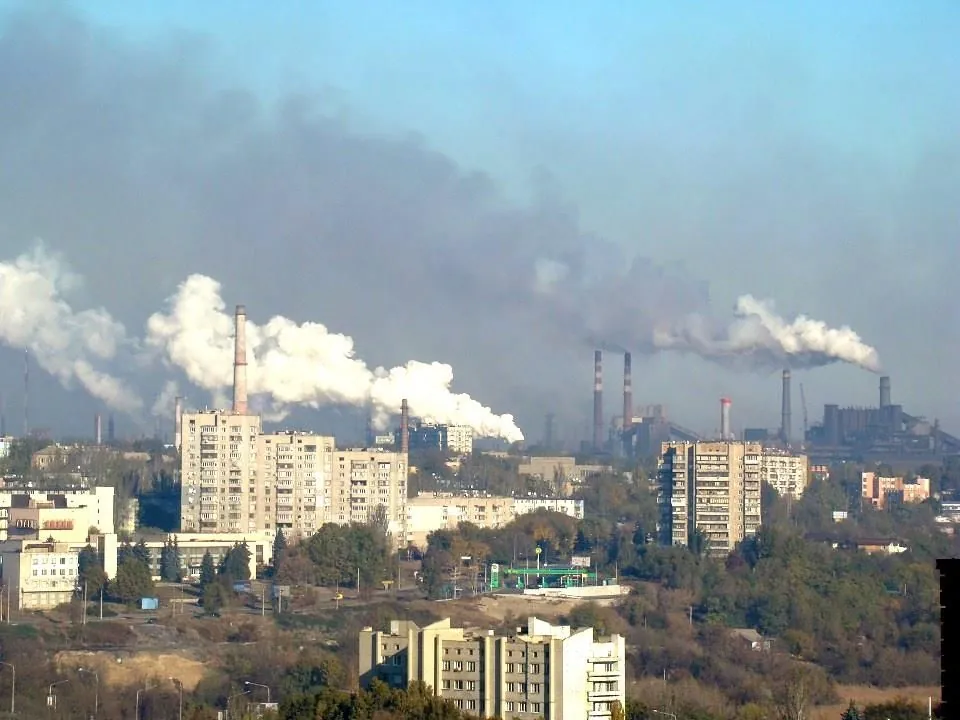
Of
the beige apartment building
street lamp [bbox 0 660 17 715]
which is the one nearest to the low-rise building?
street lamp [bbox 0 660 17 715]

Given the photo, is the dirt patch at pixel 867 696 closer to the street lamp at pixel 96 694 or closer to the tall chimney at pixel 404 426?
the street lamp at pixel 96 694

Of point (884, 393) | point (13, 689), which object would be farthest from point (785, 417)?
point (13, 689)

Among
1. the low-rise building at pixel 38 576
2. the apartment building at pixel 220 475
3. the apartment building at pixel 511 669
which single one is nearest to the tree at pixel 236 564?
the low-rise building at pixel 38 576

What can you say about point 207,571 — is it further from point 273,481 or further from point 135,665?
point 135,665

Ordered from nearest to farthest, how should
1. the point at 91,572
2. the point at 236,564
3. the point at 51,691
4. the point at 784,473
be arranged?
the point at 51,691
the point at 91,572
the point at 236,564
the point at 784,473

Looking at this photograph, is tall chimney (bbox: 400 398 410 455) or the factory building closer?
the factory building

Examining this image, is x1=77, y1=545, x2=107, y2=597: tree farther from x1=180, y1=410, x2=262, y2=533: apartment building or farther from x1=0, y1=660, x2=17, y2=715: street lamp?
x1=180, y1=410, x2=262, y2=533: apartment building
